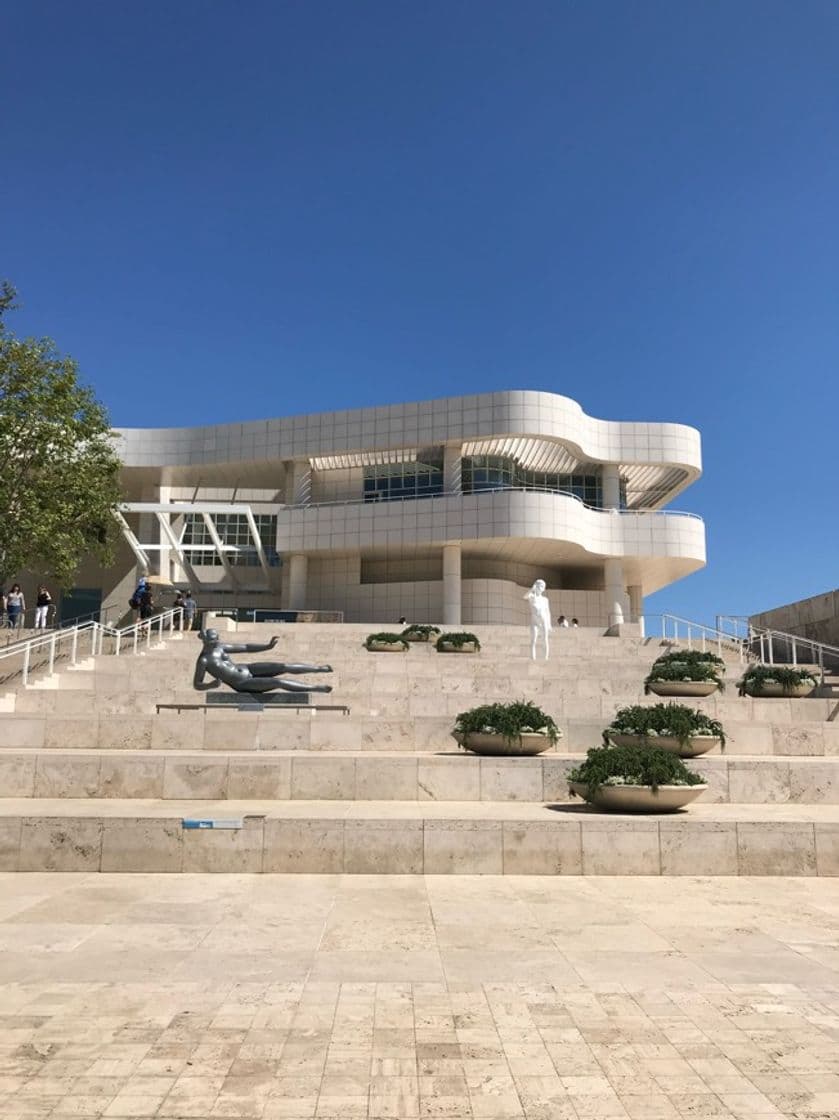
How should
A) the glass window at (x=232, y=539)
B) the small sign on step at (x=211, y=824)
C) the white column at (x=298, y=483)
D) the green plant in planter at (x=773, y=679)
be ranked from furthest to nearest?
the glass window at (x=232, y=539)
the white column at (x=298, y=483)
the green plant in planter at (x=773, y=679)
the small sign on step at (x=211, y=824)

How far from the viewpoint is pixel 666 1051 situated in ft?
13.0

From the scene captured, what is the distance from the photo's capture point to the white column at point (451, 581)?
3884cm

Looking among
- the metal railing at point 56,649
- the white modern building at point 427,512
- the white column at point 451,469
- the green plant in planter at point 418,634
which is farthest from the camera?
the white column at point 451,469

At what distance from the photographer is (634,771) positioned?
9.05 metres

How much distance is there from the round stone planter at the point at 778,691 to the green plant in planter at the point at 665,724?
566 cm

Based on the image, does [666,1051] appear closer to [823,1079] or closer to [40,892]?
[823,1079]

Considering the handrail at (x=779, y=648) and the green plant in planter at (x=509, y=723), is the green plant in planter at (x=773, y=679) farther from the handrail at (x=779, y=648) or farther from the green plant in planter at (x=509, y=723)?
the handrail at (x=779, y=648)

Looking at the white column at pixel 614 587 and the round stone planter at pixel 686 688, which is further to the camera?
the white column at pixel 614 587

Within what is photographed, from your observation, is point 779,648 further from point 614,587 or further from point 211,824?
point 211,824

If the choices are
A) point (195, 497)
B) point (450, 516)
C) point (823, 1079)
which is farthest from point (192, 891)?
point (195, 497)

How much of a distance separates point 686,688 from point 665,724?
5.21m

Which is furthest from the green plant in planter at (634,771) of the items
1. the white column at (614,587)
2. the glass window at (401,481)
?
the glass window at (401,481)

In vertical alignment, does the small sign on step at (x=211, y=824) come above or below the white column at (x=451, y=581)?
below

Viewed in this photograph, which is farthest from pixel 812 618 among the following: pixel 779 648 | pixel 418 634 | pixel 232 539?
Answer: pixel 232 539
